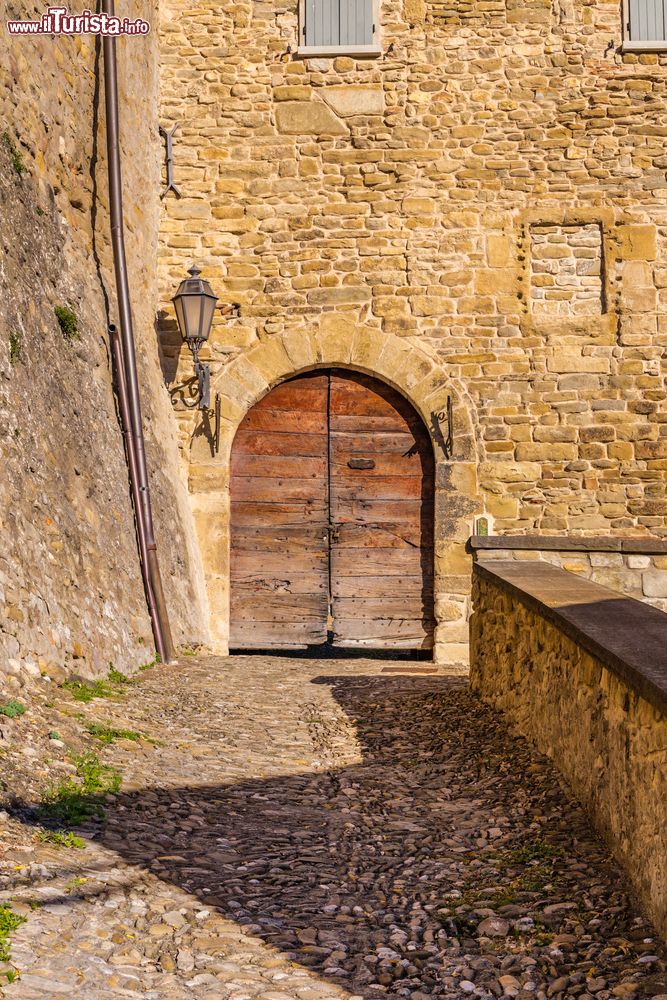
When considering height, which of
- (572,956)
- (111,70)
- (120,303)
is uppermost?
(111,70)

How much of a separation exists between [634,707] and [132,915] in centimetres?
143

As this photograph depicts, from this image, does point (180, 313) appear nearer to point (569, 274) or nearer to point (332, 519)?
point (332, 519)

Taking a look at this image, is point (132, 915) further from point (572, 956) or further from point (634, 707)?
point (634, 707)

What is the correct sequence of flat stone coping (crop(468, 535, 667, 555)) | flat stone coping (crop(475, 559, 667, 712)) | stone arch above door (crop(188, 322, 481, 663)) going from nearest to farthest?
flat stone coping (crop(475, 559, 667, 712)) < flat stone coping (crop(468, 535, 667, 555)) < stone arch above door (crop(188, 322, 481, 663))

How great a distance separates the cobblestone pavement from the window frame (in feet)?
18.6

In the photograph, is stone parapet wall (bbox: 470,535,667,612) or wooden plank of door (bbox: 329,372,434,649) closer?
stone parapet wall (bbox: 470,535,667,612)

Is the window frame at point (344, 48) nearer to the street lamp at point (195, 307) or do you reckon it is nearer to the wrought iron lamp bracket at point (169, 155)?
the wrought iron lamp bracket at point (169, 155)

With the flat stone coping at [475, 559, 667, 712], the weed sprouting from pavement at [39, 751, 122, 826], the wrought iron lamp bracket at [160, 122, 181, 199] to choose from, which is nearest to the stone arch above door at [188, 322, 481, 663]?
the wrought iron lamp bracket at [160, 122, 181, 199]

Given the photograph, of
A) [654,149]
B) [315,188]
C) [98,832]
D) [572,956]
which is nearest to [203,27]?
[315,188]

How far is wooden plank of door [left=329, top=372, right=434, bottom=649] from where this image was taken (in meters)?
7.73

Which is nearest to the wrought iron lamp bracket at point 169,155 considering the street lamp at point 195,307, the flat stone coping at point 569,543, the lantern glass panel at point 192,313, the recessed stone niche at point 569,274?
the street lamp at point 195,307

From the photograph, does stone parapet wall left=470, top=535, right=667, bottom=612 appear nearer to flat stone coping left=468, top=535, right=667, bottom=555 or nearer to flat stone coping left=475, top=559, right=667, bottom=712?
flat stone coping left=468, top=535, right=667, bottom=555

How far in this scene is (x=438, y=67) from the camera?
305 inches

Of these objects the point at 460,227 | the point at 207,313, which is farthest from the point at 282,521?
the point at 460,227
